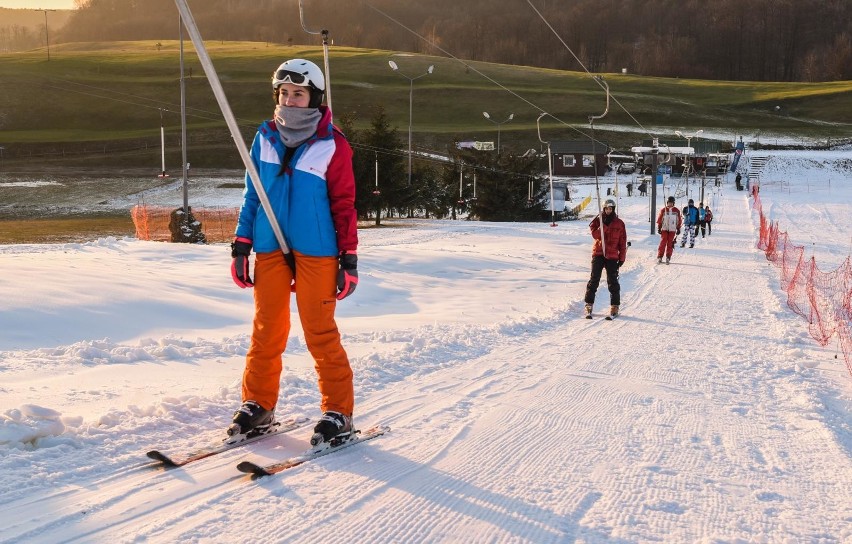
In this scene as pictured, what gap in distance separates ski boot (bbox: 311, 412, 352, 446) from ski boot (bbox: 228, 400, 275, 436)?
0.36m

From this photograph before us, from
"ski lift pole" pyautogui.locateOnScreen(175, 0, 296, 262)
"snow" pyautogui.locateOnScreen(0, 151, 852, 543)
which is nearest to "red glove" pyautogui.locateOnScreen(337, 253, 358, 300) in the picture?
"ski lift pole" pyautogui.locateOnScreen(175, 0, 296, 262)

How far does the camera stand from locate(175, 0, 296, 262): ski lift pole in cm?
400

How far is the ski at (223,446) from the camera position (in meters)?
4.20

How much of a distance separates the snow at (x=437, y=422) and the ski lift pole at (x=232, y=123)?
1.21 m

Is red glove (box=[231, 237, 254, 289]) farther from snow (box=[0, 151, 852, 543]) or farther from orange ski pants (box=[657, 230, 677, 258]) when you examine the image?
orange ski pants (box=[657, 230, 677, 258])

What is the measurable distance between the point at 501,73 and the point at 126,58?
214 feet

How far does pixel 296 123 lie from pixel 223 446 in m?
1.83

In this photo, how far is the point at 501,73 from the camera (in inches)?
5492

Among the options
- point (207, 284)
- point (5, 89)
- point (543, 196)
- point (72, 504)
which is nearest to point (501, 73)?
point (5, 89)

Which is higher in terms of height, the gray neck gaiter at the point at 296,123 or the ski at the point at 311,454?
the gray neck gaiter at the point at 296,123

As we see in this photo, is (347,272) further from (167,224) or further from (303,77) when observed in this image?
(167,224)

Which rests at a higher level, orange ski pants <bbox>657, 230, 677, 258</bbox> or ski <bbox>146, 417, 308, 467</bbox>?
orange ski pants <bbox>657, 230, 677, 258</bbox>

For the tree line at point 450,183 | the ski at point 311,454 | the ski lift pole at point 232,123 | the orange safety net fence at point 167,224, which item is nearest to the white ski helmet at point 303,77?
the ski lift pole at point 232,123

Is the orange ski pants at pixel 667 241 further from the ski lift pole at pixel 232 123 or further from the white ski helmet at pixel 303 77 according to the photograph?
the ski lift pole at pixel 232 123
